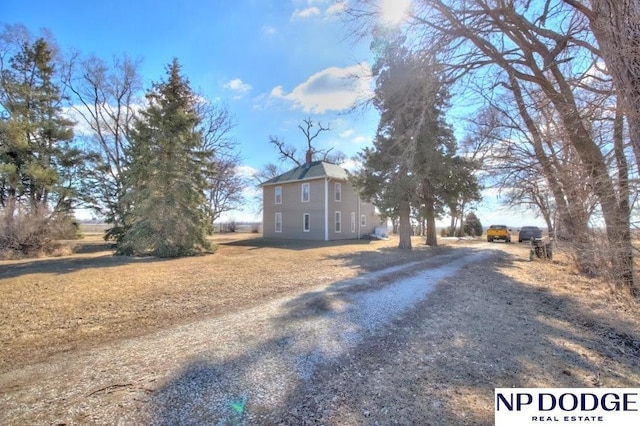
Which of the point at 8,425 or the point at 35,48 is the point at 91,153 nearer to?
the point at 35,48

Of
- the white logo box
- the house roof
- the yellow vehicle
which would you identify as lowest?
the white logo box

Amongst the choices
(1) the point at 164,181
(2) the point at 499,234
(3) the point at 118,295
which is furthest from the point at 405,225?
(2) the point at 499,234

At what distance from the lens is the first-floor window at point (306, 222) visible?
24.7m

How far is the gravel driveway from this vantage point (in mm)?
2580

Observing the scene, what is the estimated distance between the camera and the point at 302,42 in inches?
453

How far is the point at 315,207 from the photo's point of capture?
79.5 ft

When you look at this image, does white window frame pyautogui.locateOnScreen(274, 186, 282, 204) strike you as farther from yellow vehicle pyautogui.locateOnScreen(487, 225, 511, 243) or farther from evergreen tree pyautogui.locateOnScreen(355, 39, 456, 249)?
yellow vehicle pyautogui.locateOnScreen(487, 225, 511, 243)

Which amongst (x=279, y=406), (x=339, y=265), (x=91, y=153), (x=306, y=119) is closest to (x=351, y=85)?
(x=339, y=265)

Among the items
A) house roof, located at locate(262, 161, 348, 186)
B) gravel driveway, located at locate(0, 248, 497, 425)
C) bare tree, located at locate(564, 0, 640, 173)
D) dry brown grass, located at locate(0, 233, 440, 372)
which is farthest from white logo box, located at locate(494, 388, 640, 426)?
house roof, located at locate(262, 161, 348, 186)

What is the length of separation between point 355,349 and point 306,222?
21091mm

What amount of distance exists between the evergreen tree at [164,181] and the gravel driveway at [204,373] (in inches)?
383

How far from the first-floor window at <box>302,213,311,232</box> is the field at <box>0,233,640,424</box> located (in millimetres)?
15819

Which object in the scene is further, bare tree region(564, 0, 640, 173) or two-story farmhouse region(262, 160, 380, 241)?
two-story farmhouse region(262, 160, 380, 241)

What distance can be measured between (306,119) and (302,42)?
25.2m
